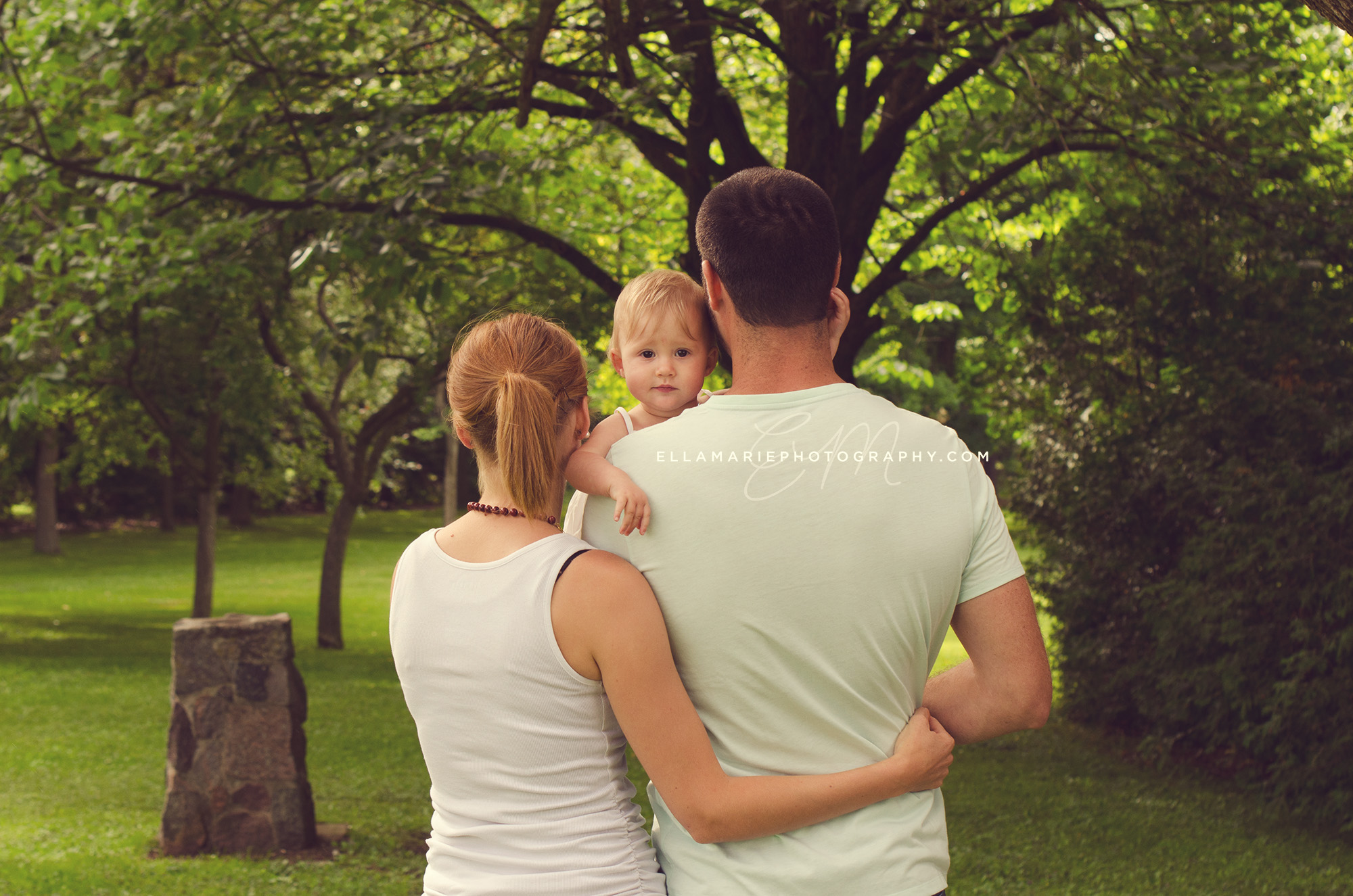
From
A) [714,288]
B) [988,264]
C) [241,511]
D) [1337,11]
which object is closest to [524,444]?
[714,288]

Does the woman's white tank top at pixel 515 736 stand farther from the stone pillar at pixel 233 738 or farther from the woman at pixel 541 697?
the stone pillar at pixel 233 738

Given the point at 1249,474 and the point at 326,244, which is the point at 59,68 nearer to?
the point at 326,244

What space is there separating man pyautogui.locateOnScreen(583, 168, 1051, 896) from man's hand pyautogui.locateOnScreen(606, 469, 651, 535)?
21 mm

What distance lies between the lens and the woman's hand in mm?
1645

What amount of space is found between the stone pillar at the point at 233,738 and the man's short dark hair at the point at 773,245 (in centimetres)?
497

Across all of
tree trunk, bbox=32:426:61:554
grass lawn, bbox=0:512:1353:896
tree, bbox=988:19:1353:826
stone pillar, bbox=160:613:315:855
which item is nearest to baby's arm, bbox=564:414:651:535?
stone pillar, bbox=160:613:315:855

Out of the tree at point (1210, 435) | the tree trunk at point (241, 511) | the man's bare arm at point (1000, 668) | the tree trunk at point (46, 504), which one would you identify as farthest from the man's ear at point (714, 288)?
the tree trunk at point (241, 511)

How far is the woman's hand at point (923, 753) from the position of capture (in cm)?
164

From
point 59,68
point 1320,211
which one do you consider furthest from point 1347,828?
point 59,68

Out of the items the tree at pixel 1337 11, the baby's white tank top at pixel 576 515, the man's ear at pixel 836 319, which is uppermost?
the tree at pixel 1337 11

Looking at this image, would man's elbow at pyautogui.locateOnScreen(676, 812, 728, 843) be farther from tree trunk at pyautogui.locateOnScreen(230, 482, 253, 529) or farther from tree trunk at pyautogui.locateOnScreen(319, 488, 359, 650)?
tree trunk at pyautogui.locateOnScreen(230, 482, 253, 529)

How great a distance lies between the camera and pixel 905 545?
1599mm

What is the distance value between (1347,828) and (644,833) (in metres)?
6.23

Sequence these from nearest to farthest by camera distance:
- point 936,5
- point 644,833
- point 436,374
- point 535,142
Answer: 1. point 644,833
2. point 936,5
3. point 535,142
4. point 436,374
